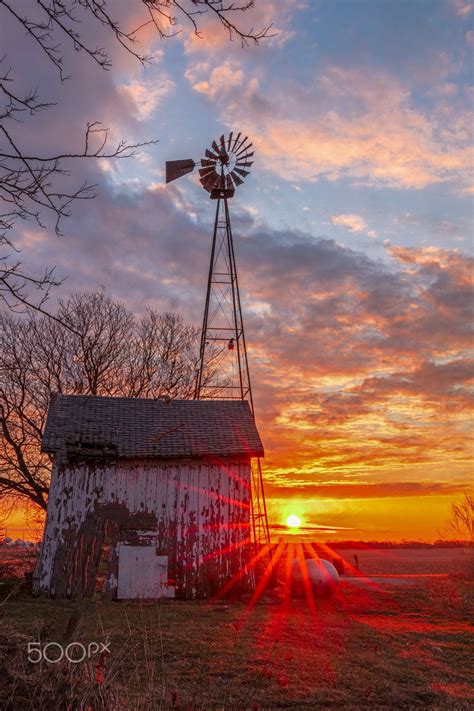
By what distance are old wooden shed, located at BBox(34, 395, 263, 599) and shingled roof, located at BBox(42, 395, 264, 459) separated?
0.18 ft

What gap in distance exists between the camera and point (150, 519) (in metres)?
16.6

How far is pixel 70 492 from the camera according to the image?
657 inches

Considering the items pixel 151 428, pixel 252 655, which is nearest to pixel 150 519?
pixel 151 428

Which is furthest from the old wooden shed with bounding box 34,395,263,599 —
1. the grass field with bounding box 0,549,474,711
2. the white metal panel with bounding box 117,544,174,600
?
the grass field with bounding box 0,549,474,711

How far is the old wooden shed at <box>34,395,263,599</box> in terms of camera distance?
1617 cm

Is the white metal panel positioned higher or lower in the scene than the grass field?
higher

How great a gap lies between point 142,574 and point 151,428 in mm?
4540

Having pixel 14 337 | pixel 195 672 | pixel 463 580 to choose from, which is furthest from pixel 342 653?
pixel 14 337

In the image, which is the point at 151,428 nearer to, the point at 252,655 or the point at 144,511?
the point at 144,511

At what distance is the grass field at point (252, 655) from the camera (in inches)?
188

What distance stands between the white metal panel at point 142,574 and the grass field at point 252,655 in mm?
702

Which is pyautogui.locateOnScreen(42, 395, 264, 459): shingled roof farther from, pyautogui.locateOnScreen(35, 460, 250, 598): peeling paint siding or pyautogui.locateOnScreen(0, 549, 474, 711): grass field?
pyautogui.locateOnScreen(0, 549, 474, 711): grass field

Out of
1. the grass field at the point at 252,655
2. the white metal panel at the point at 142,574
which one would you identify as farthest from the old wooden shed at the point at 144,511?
the grass field at the point at 252,655

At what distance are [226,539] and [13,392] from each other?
1187cm
